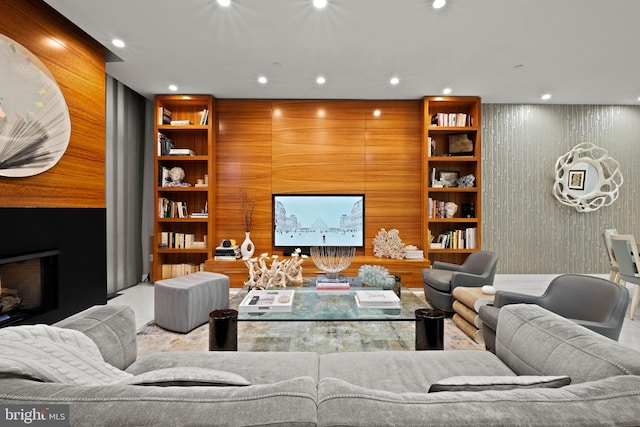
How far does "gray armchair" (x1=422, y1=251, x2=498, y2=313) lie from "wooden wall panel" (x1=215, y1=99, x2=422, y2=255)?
Result: 4.25ft

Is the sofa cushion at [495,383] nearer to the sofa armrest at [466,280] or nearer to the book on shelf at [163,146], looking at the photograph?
the sofa armrest at [466,280]

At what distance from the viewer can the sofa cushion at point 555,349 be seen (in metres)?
1.01

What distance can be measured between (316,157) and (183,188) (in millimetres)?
1931

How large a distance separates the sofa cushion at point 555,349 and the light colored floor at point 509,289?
2.06 meters

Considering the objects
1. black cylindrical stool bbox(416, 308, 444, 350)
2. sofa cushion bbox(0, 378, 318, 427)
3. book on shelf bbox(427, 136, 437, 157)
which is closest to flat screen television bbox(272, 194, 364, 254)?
book on shelf bbox(427, 136, 437, 157)

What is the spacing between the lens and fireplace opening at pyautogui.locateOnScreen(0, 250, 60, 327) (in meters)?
2.58

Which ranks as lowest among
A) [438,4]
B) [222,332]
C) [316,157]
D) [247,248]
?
[222,332]

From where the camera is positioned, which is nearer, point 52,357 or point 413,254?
point 52,357

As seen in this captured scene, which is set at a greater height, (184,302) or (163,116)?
(163,116)

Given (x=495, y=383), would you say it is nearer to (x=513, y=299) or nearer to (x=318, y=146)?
(x=513, y=299)

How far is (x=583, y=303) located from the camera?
2188 mm

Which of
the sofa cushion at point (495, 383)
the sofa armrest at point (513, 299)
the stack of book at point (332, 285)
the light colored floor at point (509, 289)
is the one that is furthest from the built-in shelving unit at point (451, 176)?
the sofa cushion at point (495, 383)

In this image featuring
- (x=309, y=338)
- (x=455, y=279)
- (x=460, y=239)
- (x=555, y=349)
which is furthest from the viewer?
(x=460, y=239)

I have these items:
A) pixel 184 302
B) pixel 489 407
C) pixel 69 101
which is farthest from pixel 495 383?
pixel 69 101
